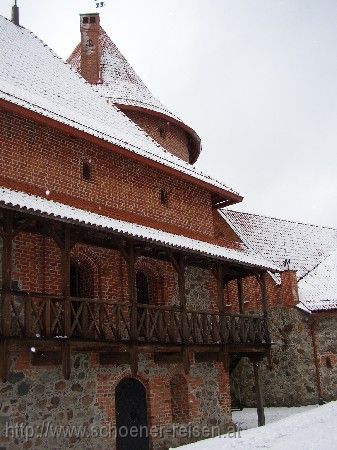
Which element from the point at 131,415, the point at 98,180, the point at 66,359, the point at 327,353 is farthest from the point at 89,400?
the point at 327,353

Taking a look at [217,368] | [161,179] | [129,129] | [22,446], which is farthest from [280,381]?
[22,446]

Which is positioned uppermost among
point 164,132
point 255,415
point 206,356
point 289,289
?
point 164,132

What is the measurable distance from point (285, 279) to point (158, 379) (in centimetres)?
784

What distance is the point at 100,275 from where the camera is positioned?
11.0 metres

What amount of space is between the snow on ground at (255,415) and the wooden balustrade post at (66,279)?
7.26 meters

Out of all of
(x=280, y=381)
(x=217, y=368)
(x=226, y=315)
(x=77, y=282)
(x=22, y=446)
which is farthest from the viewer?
(x=280, y=381)

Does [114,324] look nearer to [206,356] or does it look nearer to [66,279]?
[66,279]

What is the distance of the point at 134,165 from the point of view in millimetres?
12898

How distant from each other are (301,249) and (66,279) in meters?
14.1

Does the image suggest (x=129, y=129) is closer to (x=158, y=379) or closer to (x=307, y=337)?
(x=158, y=379)

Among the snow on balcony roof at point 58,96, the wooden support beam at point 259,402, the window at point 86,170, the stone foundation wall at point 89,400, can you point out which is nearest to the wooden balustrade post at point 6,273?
the stone foundation wall at point 89,400

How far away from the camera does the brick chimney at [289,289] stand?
699 inches

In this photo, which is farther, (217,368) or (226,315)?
(217,368)

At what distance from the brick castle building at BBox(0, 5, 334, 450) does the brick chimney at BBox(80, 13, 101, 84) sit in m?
2.97
